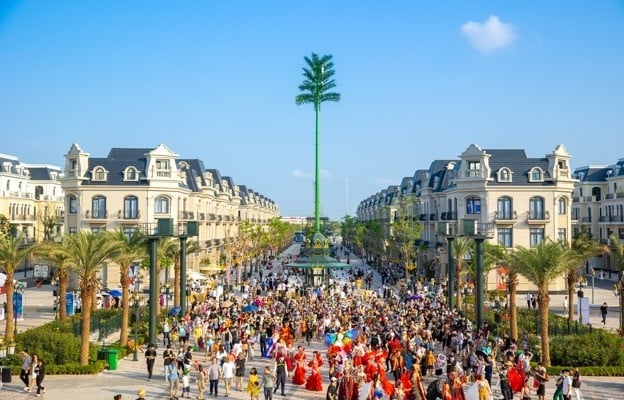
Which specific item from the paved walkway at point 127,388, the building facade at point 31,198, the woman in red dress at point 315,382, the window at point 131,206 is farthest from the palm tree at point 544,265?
the building facade at point 31,198

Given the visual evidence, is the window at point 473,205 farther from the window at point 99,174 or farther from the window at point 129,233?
the window at point 99,174

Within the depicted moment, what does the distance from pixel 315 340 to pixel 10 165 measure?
55309 millimetres

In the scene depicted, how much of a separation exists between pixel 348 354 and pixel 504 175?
34.7 metres

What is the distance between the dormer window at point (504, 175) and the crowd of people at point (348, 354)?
18.5 metres

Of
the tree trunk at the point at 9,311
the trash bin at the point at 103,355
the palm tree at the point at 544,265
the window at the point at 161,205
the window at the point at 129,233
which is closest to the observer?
the trash bin at the point at 103,355

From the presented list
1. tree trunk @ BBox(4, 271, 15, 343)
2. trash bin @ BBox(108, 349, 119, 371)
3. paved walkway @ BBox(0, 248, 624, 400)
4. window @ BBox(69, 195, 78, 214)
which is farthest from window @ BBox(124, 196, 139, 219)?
paved walkway @ BBox(0, 248, 624, 400)

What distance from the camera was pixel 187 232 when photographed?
105ft

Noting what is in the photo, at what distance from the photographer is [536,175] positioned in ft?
176

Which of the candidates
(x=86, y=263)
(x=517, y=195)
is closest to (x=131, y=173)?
(x=86, y=263)

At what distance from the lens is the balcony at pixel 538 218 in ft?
174

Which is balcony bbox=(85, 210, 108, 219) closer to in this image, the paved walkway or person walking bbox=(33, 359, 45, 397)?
the paved walkway

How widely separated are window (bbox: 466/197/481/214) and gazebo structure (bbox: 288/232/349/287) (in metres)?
12.2

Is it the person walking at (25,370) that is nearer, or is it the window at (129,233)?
the person walking at (25,370)

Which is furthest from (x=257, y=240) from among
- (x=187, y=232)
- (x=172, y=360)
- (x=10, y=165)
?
(x=172, y=360)
